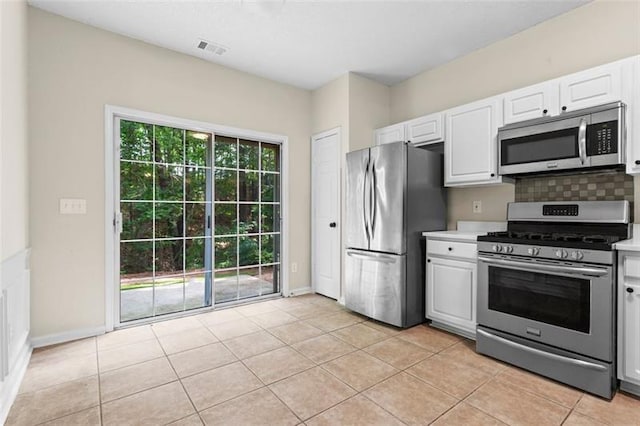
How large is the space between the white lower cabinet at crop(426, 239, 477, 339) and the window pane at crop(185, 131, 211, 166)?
2563 millimetres

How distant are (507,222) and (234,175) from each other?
115 inches

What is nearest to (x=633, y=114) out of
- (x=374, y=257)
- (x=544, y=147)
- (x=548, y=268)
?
(x=544, y=147)

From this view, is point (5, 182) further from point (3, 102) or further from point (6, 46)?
point (6, 46)

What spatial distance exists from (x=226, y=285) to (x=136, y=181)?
1483mm

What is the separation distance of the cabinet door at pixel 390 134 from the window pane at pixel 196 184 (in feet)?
6.83

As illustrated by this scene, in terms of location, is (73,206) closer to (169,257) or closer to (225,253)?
(169,257)

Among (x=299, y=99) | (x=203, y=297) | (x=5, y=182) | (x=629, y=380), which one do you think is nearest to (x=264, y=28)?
(x=299, y=99)

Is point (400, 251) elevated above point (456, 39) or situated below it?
below

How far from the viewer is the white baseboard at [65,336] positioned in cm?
260

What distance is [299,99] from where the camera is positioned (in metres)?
4.26

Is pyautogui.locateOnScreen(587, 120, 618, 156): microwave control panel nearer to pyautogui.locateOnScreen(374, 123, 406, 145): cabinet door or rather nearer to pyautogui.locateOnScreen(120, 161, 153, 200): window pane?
pyautogui.locateOnScreen(374, 123, 406, 145): cabinet door

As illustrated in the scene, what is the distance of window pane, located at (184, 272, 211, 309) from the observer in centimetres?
346

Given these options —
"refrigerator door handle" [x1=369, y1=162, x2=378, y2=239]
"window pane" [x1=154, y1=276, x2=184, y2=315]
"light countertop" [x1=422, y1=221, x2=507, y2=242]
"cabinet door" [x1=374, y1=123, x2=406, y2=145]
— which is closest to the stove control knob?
"light countertop" [x1=422, y1=221, x2=507, y2=242]

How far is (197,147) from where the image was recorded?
3.51 m
